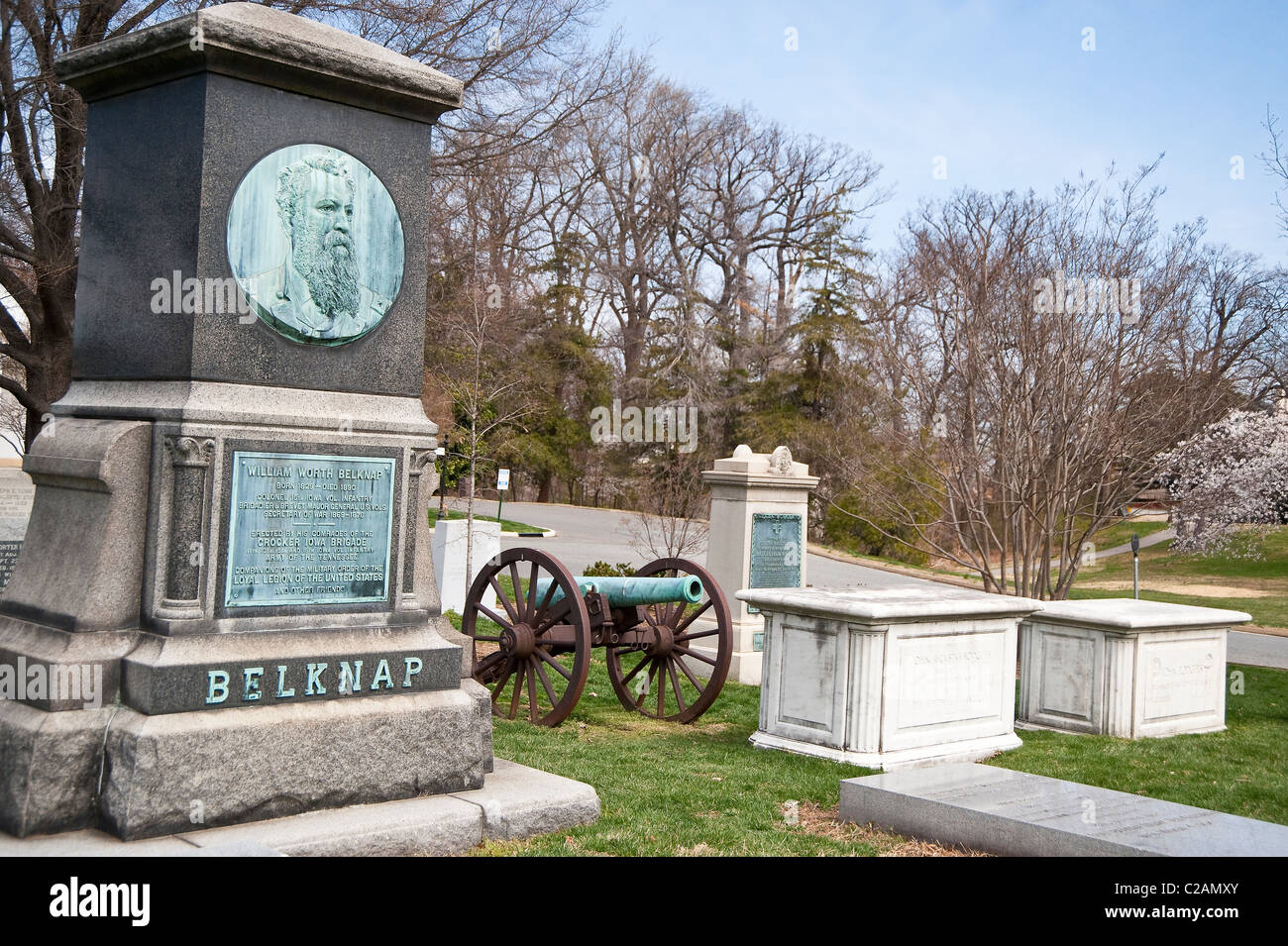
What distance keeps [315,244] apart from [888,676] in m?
4.55

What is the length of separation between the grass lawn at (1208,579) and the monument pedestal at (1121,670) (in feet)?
46.2

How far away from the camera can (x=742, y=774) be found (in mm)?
7277

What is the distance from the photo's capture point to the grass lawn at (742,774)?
216 inches

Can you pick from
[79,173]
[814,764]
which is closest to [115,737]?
[814,764]

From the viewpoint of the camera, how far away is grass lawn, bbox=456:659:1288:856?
5480 mm

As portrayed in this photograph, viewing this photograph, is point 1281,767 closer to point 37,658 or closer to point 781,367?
point 37,658

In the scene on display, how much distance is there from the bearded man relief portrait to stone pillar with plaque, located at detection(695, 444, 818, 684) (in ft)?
23.7

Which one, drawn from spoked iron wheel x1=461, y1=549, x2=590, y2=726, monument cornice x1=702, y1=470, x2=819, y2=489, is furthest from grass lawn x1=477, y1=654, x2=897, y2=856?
monument cornice x1=702, y1=470, x2=819, y2=489

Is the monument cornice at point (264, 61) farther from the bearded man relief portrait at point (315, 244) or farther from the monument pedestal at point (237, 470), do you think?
the bearded man relief portrait at point (315, 244)

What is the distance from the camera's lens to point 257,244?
522 cm

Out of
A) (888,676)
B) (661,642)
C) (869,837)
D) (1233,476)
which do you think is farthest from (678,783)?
(1233,476)

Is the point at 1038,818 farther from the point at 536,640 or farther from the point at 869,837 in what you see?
the point at 536,640

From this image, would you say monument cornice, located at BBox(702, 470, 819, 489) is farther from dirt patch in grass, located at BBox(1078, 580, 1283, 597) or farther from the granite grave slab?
dirt patch in grass, located at BBox(1078, 580, 1283, 597)

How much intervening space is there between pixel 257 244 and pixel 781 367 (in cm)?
3521
